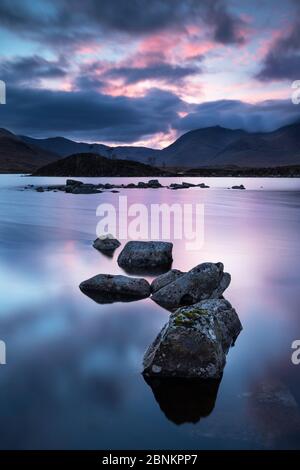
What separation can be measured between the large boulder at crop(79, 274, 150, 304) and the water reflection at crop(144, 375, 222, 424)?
4.53 m

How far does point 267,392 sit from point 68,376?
11.1 feet

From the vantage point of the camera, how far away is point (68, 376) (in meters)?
7.54

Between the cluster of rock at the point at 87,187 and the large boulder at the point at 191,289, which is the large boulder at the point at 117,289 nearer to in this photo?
the large boulder at the point at 191,289

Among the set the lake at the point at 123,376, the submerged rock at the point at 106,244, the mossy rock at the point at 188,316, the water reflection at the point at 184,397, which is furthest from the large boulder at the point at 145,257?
the water reflection at the point at 184,397

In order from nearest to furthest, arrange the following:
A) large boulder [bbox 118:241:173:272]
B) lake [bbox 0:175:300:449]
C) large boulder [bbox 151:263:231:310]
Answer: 1. lake [bbox 0:175:300:449]
2. large boulder [bbox 151:263:231:310]
3. large boulder [bbox 118:241:173:272]

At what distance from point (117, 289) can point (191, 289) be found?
86.6 inches

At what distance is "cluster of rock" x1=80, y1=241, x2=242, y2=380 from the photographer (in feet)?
24.5

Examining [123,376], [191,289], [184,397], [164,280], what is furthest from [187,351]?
[164,280]

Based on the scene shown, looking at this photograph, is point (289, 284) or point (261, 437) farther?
point (289, 284)

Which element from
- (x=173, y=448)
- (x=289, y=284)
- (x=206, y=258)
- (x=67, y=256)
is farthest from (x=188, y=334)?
(x=67, y=256)

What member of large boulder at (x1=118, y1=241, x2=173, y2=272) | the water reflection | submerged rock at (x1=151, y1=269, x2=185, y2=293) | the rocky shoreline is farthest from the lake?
the rocky shoreline

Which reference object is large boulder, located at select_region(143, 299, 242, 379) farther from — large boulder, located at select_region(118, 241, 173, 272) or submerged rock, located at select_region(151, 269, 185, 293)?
large boulder, located at select_region(118, 241, 173, 272)

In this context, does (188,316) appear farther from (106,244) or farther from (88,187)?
(88,187)
